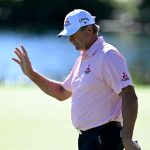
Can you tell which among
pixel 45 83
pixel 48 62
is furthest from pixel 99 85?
pixel 48 62

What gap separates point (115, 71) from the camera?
466 cm

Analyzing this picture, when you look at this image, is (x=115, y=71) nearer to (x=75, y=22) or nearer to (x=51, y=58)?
(x=75, y=22)

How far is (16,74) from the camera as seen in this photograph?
19000mm

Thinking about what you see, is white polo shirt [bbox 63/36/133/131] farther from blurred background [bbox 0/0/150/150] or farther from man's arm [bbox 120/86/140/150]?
blurred background [bbox 0/0/150/150]

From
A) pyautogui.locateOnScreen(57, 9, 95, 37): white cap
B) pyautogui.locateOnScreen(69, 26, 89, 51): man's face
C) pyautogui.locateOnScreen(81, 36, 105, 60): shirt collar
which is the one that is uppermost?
pyautogui.locateOnScreen(57, 9, 95, 37): white cap

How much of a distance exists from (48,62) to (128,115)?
22.5 m

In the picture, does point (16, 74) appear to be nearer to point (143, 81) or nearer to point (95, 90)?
point (143, 81)

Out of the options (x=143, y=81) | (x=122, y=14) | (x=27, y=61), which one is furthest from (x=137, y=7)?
(x=27, y=61)

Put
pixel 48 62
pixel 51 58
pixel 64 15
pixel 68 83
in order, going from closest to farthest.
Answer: pixel 68 83 < pixel 48 62 < pixel 51 58 < pixel 64 15

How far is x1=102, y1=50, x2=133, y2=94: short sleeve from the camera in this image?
4656 mm

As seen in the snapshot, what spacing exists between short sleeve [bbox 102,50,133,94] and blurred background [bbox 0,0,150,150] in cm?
373

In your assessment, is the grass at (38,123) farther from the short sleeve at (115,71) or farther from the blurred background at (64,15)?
the blurred background at (64,15)

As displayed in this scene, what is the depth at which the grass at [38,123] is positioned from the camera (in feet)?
28.6

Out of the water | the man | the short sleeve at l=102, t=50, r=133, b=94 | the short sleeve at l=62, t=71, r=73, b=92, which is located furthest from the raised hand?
the water
